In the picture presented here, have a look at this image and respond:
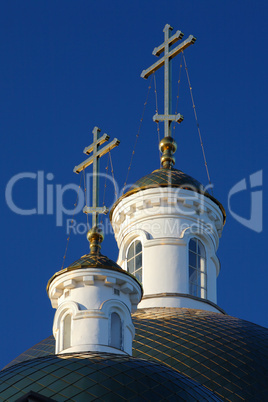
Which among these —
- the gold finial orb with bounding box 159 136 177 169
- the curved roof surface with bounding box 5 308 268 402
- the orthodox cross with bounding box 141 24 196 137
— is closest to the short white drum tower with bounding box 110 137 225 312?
the gold finial orb with bounding box 159 136 177 169

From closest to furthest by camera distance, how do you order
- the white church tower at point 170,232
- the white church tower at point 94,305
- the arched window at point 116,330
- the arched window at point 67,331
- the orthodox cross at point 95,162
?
the white church tower at point 94,305
the arched window at point 116,330
the arched window at point 67,331
the orthodox cross at point 95,162
the white church tower at point 170,232

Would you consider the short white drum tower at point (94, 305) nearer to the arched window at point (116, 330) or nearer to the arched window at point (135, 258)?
the arched window at point (116, 330)

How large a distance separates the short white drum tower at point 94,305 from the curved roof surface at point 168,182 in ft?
18.8

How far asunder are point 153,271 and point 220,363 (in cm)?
523

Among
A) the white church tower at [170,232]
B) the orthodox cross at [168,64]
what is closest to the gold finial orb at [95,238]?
the white church tower at [170,232]

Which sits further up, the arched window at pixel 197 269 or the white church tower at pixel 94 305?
the arched window at pixel 197 269

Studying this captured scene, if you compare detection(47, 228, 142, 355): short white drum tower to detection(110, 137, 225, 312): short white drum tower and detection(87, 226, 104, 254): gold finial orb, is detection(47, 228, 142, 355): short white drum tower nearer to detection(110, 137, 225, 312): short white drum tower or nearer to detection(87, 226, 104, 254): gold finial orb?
detection(87, 226, 104, 254): gold finial orb

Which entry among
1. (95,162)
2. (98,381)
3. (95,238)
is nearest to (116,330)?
(95,238)

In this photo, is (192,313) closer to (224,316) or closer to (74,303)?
(224,316)

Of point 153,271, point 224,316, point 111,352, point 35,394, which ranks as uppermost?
point 153,271

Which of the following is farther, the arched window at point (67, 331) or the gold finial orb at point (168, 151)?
the gold finial orb at point (168, 151)

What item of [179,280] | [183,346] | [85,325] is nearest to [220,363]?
[183,346]

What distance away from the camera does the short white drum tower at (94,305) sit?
23.2 m

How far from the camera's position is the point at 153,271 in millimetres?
28812
